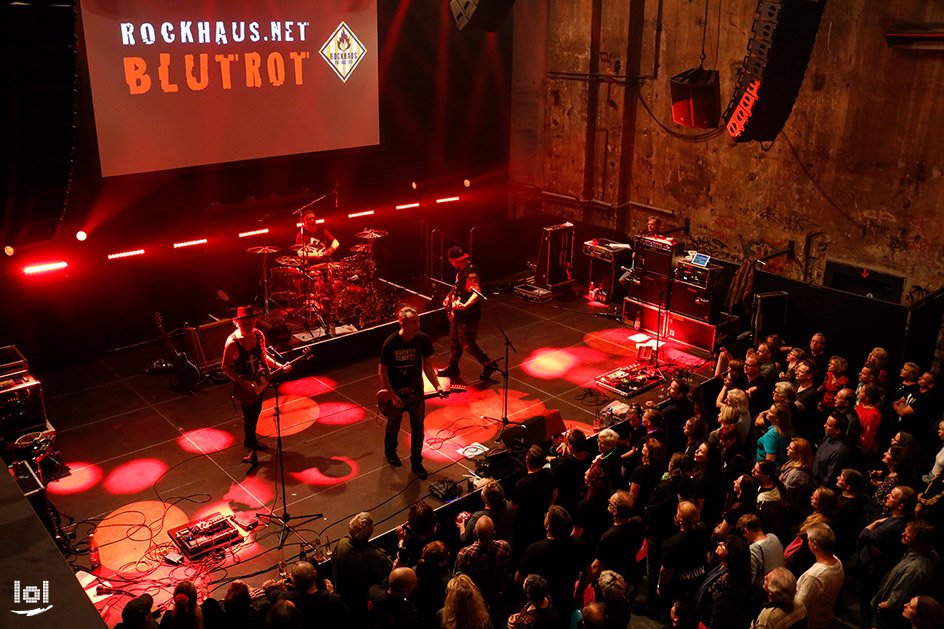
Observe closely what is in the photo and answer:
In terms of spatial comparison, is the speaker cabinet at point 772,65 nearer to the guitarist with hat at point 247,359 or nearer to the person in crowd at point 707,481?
the person in crowd at point 707,481

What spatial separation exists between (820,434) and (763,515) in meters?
2.32

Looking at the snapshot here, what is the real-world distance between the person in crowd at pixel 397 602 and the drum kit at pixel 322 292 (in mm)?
6373

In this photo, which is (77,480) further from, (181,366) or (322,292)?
(322,292)

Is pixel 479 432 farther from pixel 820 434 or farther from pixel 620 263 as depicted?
pixel 620 263

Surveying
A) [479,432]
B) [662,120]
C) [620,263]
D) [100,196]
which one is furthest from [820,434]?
[100,196]

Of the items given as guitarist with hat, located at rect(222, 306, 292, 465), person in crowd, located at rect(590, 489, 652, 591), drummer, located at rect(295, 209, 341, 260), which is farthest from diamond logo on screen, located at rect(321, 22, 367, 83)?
person in crowd, located at rect(590, 489, 652, 591)

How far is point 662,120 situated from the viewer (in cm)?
1223

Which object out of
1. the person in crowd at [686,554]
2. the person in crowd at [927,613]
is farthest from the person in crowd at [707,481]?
the person in crowd at [927,613]

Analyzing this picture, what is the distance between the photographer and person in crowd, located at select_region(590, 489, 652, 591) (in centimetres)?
497

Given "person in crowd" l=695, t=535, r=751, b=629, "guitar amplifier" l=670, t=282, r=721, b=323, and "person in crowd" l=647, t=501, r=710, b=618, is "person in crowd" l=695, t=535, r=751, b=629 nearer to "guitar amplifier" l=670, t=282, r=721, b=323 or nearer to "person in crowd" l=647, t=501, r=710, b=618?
"person in crowd" l=647, t=501, r=710, b=618

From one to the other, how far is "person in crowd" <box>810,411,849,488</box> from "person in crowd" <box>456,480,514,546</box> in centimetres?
266

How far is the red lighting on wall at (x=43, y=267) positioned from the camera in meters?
9.47

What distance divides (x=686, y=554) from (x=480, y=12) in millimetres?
6264

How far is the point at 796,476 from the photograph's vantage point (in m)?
5.82
